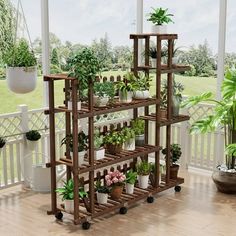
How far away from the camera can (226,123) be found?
5.74 meters

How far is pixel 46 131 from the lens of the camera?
6.12m

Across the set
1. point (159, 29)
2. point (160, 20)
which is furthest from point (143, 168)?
point (160, 20)

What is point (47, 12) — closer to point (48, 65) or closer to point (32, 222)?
point (48, 65)

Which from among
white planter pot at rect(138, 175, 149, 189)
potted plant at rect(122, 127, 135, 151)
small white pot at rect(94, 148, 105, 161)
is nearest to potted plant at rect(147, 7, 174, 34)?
potted plant at rect(122, 127, 135, 151)

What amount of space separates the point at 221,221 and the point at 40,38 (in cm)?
291

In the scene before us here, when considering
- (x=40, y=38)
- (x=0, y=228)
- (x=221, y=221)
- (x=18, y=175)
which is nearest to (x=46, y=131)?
(x=18, y=175)

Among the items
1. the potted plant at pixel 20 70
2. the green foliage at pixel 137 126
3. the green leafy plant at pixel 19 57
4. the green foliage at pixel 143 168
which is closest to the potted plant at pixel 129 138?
the green foliage at pixel 137 126

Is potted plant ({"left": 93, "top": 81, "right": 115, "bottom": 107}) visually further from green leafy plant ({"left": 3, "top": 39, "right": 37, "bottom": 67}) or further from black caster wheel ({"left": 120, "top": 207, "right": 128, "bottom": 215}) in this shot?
black caster wheel ({"left": 120, "top": 207, "right": 128, "bottom": 215})

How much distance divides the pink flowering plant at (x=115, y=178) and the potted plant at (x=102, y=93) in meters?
0.74

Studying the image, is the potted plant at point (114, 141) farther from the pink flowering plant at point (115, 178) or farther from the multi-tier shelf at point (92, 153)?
the pink flowering plant at point (115, 178)

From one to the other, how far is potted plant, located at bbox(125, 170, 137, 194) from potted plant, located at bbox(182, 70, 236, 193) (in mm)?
947

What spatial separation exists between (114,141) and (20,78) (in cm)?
113

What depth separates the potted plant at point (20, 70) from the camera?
5.21m

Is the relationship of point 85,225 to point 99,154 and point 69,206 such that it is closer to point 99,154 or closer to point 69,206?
point 69,206
